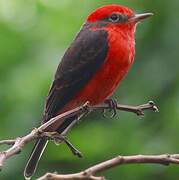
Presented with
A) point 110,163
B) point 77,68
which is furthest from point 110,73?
point 110,163

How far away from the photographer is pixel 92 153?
3.63 m

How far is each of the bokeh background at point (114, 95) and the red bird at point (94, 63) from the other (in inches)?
15.1

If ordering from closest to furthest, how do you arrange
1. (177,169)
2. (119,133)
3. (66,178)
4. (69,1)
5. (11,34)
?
(66,178)
(177,169)
(119,133)
(11,34)
(69,1)

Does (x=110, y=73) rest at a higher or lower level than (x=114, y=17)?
lower

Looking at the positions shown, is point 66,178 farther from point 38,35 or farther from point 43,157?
point 38,35

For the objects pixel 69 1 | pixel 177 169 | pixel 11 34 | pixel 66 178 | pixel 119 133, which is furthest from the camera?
pixel 69 1

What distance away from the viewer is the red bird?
324 cm


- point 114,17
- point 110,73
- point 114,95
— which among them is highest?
point 114,17

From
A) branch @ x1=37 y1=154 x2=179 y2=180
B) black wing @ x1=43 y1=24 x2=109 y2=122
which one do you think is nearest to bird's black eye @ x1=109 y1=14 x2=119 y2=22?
black wing @ x1=43 y1=24 x2=109 y2=122

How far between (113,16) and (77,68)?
1.79 ft

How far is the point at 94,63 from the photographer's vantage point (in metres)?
3.35

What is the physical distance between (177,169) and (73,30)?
6.35 ft

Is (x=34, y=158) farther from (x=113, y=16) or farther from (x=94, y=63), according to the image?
(x=113, y=16)

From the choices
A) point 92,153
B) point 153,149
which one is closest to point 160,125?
point 153,149
